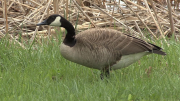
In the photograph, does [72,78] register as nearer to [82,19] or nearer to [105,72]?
[105,72]

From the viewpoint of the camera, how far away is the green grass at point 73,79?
11.5 feet

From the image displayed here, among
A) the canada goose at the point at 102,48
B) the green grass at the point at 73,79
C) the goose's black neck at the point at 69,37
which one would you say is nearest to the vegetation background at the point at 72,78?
the green grass at the point at 73,79

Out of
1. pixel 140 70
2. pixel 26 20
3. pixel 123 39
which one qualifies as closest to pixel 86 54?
pixel 123 39

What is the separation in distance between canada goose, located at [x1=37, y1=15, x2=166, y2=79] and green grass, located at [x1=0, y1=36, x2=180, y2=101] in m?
0.22

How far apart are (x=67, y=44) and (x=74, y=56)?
230 millimetres

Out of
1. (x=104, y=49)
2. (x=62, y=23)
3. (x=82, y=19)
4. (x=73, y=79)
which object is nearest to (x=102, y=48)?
(x=104, y=49)

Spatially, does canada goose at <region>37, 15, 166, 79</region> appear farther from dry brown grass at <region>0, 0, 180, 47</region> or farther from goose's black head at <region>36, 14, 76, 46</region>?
dry brown grass at <region>0, 0, 180, 47</region>

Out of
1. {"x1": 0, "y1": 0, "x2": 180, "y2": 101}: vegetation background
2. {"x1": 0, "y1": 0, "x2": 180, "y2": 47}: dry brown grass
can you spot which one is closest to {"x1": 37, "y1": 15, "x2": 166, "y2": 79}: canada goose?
{"x1": 0, "y1": 0, "x2": 180, "y2": 101}: vegetation background

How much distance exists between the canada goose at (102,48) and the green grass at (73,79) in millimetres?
224

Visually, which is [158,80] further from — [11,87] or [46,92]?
Result: [11,87]

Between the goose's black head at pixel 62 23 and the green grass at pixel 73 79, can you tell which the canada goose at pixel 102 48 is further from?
the green grass at pixel 73 79

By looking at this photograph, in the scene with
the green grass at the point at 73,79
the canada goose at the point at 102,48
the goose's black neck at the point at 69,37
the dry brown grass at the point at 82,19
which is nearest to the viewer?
the green grass at the point at 73,79

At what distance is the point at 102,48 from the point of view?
4.15 m

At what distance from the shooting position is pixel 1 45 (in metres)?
5.16
